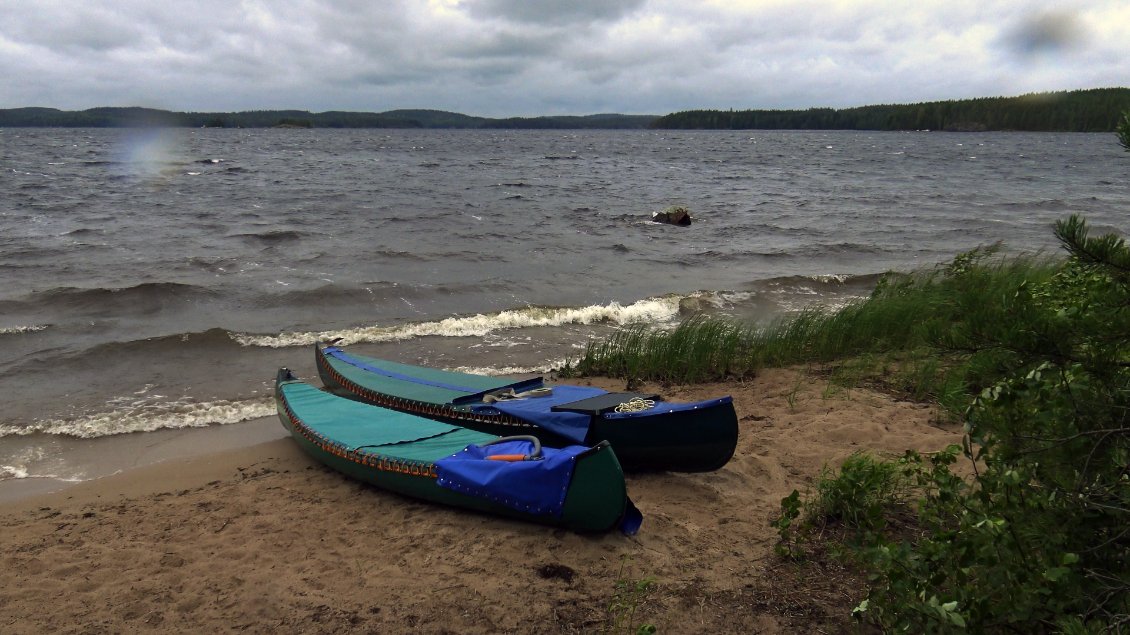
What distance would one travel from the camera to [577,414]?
609cm

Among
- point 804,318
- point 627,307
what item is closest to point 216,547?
point 804,318

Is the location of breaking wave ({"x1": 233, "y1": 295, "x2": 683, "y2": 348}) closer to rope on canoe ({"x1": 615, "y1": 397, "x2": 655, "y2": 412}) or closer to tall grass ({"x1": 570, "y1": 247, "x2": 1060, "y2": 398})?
tall grass ({"x1": 570, "y1": 247, "x2": 1060, "y2": 398})

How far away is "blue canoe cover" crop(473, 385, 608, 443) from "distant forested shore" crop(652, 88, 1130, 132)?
94581mm

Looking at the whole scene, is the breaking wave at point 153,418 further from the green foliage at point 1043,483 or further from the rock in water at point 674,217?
the rock in water at point 674,217

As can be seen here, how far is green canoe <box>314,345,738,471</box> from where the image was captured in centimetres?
562

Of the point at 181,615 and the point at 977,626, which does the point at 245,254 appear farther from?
the point at 977,626

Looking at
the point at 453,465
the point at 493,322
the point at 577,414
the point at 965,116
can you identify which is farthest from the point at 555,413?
the point at 965,116

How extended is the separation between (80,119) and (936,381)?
16305 cm

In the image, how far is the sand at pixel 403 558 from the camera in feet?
13.3

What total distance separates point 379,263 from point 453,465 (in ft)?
39.9

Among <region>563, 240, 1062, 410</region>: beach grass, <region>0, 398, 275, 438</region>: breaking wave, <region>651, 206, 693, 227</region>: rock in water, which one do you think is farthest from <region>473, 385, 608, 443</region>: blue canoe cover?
<region>651, 206, 693, 227</region>: rock in water

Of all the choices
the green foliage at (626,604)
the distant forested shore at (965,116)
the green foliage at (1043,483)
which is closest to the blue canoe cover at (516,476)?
the green foliage at (626,604)

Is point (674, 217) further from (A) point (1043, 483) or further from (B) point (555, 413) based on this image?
(A) point (1043, 483)

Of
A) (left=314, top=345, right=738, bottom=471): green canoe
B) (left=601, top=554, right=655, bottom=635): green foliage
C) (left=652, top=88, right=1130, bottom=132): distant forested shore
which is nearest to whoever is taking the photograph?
(left=601, top=554, right=655, bottom=635): green foliage
